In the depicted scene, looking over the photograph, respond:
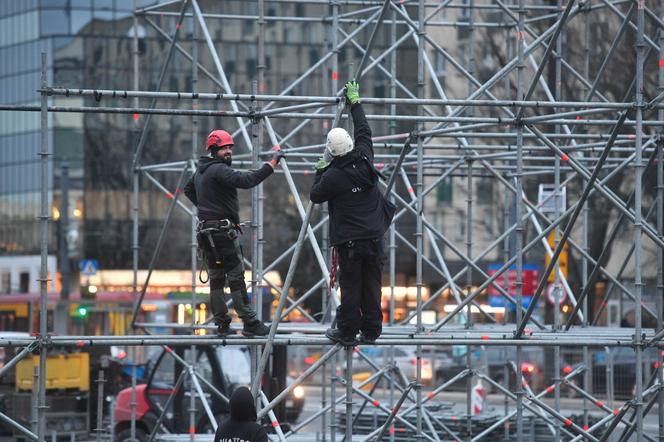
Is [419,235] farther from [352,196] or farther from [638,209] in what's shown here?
[638,209]

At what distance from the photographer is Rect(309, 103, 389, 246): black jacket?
9.60 m

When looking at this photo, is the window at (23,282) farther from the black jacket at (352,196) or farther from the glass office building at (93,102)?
the black jacket at (352,196)

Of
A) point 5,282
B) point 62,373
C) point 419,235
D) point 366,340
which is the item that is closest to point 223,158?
point 366,340

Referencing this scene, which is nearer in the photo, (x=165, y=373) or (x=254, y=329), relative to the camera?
(x=254, y=329)

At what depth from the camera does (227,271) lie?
10305mm

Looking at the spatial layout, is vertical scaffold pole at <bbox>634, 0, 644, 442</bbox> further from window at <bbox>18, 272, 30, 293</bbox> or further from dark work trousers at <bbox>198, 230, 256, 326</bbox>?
window at <bbox>18, 272, 30, 293</bbox>

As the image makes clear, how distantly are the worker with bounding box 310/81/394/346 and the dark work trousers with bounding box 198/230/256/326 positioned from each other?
2.57 ft

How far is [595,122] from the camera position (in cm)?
1220

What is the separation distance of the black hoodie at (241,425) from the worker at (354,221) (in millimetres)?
1589

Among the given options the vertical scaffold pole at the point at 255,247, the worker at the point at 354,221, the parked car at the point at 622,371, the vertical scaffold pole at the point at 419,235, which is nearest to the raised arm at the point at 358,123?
the worker at the point at 354,221

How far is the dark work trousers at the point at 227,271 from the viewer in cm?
1017

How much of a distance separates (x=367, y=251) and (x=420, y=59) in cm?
346

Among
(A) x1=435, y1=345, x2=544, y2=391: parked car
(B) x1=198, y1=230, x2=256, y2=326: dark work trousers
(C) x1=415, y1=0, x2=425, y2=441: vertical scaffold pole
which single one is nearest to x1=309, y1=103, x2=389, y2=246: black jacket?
(B) x1=198, y1=230, x2=256, y2=326: dark work trousers

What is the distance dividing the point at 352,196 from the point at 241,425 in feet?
6.83
